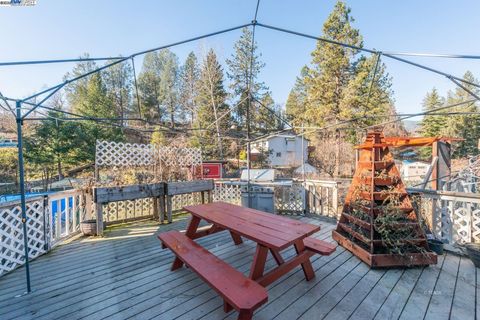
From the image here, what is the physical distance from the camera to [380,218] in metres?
2.56

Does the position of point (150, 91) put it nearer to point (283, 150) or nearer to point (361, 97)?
point (283, 150)

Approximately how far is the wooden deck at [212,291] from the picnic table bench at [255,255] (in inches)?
8.6

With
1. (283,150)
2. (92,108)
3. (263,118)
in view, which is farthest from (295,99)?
(92,108)

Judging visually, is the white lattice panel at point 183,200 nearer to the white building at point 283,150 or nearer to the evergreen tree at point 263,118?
the evergreen tree at point 263,118

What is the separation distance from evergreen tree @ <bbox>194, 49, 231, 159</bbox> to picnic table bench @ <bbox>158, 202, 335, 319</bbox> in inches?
483

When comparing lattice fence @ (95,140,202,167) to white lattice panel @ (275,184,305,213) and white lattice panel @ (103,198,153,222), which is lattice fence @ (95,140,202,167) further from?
white lattice panel @ (275,184,305,213)

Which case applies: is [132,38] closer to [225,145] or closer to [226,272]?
[226,272]

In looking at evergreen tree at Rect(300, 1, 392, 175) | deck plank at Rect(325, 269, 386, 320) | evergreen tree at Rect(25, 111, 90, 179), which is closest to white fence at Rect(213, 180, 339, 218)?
deck plank at Rect(325, 269, 386, 320)

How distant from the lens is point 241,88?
1794 cm

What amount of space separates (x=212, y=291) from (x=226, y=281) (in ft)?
1.96

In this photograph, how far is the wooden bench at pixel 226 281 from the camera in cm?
138

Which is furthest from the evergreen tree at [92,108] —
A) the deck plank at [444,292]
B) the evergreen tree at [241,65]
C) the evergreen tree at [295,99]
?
the evergreen tree at [295,99]

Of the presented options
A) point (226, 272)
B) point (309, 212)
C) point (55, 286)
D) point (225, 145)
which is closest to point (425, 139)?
point (309, 212)

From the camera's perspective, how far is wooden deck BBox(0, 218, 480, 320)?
1.79 meters
